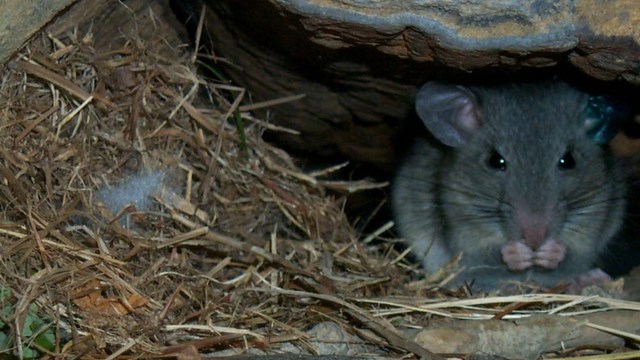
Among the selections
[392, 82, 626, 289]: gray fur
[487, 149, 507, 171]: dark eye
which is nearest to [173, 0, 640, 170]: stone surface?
[392, 82, 626, 289]: gray fur

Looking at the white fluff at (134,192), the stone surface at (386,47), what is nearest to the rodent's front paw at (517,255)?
the stone surface at (386,47)

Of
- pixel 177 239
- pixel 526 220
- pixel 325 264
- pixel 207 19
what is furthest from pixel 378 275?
pixel 207 19

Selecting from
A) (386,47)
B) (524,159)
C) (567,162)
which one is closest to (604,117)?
(567,162)

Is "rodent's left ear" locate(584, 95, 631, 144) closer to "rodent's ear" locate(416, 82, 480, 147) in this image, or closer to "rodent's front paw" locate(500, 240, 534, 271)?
"rodent's ear" locate(416, 82, 480, 147)

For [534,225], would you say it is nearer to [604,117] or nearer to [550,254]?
[550,254]

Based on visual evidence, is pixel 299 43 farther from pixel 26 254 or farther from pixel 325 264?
pixel 26 254

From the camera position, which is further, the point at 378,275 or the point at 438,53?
the point at 378,275
